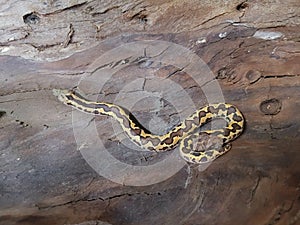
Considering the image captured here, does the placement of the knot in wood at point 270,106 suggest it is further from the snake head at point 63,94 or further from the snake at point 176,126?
the snake head at point 63,94

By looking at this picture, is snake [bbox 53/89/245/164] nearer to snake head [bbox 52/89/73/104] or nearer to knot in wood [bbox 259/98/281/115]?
snake head [bbox 52/89/73/104]

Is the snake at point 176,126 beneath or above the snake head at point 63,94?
beneath

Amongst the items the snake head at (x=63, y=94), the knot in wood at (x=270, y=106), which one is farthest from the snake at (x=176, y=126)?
the knot in wood at (x=270, y=106)

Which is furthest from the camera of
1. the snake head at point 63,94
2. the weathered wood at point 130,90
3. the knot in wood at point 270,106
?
the snake head at point 63,94

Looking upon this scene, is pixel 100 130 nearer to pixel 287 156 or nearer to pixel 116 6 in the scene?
pixel 116 6

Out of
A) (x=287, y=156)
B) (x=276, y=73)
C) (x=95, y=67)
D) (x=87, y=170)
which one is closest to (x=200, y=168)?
(x=287, y=156)

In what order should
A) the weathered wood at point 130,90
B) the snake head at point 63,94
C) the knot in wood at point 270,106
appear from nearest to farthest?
the weathered wood at point 130,90, the knot in wood at point 270,106, the snake head at point 63,94

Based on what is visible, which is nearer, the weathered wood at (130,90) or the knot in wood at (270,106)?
the weathered wood at (130,90)
